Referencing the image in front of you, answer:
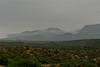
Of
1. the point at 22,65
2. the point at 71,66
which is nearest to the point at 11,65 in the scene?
the point at 22,65

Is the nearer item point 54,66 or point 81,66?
point 54,66

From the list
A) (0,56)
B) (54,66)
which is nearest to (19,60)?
(54,66)

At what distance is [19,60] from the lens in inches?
1366

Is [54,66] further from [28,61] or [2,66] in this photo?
[2,66]

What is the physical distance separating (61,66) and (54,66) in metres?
1.15

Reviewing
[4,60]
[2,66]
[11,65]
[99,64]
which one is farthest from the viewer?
[99,64]

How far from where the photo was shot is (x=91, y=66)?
36.8m

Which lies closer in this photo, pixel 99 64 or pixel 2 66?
pixel 2 66

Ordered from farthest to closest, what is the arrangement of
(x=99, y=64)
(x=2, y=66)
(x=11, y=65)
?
(x=99, y=64)
(x=2, y=66)
(x=11, y=65)

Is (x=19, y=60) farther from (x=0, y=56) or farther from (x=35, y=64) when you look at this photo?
(x=0, y=56)

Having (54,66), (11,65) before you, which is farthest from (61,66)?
(11,65)

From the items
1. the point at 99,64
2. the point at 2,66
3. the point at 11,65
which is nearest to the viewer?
the point at 11,65

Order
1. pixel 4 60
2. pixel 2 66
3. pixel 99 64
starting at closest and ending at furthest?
pixel 2 66 < pixel 4 60 < pixel 99 64

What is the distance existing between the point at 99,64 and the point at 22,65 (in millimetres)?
12410
